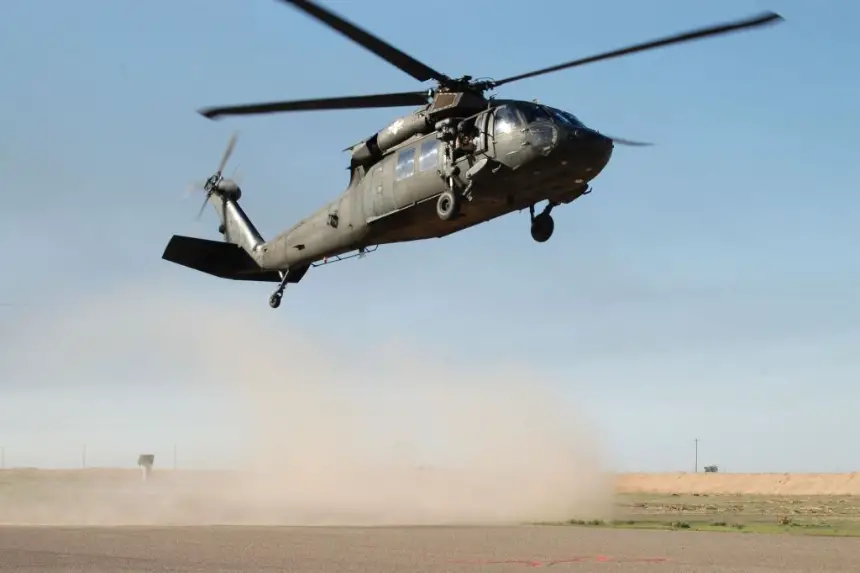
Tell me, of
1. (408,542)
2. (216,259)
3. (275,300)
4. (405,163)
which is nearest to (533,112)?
(405,163)

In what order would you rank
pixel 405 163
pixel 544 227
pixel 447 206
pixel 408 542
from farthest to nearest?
1. pixel 405 163
2. pixel 544 227
3. pixel 447 206
4. pixel 408 542

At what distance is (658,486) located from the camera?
3681 inches

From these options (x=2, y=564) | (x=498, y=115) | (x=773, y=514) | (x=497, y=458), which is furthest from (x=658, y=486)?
(x=2, y=564)

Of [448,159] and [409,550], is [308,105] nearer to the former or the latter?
[448,159]

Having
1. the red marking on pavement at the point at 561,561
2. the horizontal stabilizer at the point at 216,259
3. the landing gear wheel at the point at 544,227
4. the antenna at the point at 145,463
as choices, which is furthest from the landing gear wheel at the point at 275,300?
the antenna at the point at 145,463

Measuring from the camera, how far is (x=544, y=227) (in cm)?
2380

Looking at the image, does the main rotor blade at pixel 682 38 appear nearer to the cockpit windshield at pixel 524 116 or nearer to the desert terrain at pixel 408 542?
the cockpit windshield at pixel 524 116

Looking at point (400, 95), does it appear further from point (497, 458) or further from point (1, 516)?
point (497, 458)

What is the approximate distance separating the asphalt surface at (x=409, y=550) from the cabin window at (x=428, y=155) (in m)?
8.98

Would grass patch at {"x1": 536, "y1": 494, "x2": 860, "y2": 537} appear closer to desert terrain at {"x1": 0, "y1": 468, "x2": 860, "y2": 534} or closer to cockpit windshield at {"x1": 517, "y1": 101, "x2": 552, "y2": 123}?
desert terrain at {"x1": 0, "y1": 468, "x2": 860, "y2": 534}

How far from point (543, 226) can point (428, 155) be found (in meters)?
3.37

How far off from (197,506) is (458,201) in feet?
75.1

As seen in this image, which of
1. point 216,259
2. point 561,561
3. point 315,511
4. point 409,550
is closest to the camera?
point 561,561

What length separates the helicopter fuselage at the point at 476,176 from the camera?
844 inches
